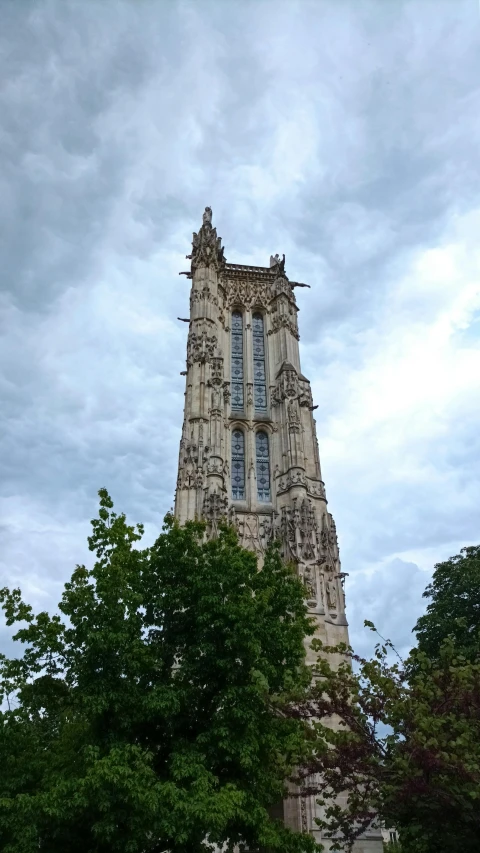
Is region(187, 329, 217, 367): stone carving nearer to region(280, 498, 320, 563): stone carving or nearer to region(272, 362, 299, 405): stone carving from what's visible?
region(272, 362, 299, 405): stone carving

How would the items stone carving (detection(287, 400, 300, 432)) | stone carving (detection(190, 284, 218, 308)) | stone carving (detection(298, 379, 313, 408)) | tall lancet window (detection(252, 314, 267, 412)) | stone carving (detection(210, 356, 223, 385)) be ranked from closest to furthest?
stone carving (detection(287, 400, 300, 432)), stone carving (detection(210, 356, 223, 385)), stone carving (detection(298, 379, 313, 408)), tall lancet window (detection(252, 314, 267, 412)), stone carving (detection(190, 284, 218, 308))

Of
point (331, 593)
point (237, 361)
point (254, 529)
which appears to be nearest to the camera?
point (331, 593)

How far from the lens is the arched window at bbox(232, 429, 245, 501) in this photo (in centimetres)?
2934

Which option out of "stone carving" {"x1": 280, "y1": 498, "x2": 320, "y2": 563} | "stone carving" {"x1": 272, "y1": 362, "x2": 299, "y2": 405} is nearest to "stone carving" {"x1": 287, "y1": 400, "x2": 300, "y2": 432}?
"stone carving" {"x1": 272, "y1": 362, "x2": 299, "y2": 405}

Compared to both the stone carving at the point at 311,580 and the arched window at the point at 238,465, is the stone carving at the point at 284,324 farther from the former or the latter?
the stone carving at the point at 311,580

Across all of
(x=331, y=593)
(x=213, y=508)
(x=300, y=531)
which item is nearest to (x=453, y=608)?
(x=331, y=593)

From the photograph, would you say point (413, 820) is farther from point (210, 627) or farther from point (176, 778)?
point (210, 627)

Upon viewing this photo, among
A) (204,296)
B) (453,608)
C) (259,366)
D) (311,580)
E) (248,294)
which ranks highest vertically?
(248,294)

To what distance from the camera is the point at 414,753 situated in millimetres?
9531

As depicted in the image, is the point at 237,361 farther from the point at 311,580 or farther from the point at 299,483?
the point at 311,580

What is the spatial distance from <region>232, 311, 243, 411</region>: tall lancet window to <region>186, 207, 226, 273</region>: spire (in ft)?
11.3

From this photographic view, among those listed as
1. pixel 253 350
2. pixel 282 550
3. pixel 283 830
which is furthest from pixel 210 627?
pixel 253 350

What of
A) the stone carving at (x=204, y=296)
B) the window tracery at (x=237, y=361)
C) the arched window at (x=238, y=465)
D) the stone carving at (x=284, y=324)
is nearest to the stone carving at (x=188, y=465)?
the arched window at (x=238, y=465)

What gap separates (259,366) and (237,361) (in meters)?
1.24
